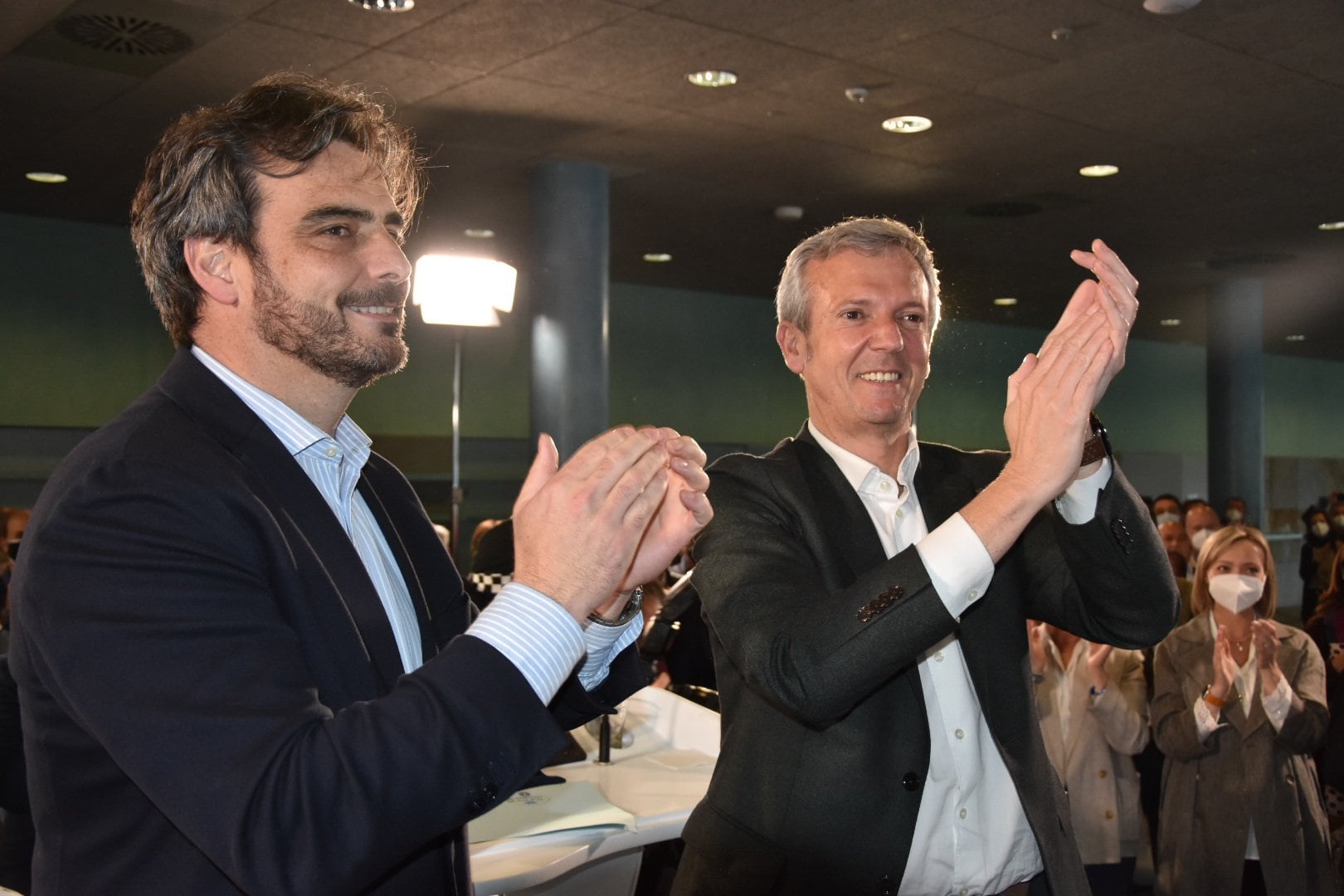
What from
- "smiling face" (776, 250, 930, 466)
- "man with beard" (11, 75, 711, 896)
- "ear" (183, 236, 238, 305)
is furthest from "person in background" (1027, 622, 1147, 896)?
"ear" (183, 236, 238, 305)

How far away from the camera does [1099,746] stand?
353cm

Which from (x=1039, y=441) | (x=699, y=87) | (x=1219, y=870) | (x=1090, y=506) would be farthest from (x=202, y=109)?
(x=699, y=87)

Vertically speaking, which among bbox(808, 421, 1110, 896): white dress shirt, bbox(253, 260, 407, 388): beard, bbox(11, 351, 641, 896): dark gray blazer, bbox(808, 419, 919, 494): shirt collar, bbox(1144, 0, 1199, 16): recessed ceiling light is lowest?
bbox(808, 421, 1110, 896): white dress shirt

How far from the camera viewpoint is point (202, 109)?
123 cm

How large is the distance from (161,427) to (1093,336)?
0.96m

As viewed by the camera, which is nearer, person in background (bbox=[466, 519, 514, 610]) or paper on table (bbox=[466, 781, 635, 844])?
paper on table (bbox=[466, 781, 635, 844])

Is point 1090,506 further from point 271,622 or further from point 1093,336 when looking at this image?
point 271,622

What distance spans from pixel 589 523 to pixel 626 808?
64.1 inches

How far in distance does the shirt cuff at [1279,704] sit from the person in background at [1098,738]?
1.37 feet

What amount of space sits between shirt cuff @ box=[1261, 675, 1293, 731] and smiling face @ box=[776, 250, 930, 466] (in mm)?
2134

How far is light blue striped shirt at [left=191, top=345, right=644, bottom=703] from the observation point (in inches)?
35.9

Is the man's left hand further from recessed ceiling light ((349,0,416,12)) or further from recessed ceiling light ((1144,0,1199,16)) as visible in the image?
recessed ceiling light ((1144,0,1199,16))

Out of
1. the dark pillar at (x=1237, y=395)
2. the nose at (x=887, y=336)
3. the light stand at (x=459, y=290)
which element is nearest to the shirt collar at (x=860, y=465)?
the nose at (x=887, y=336)

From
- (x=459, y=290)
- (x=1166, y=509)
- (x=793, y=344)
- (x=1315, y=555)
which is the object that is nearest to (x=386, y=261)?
(x=793, y=344)
